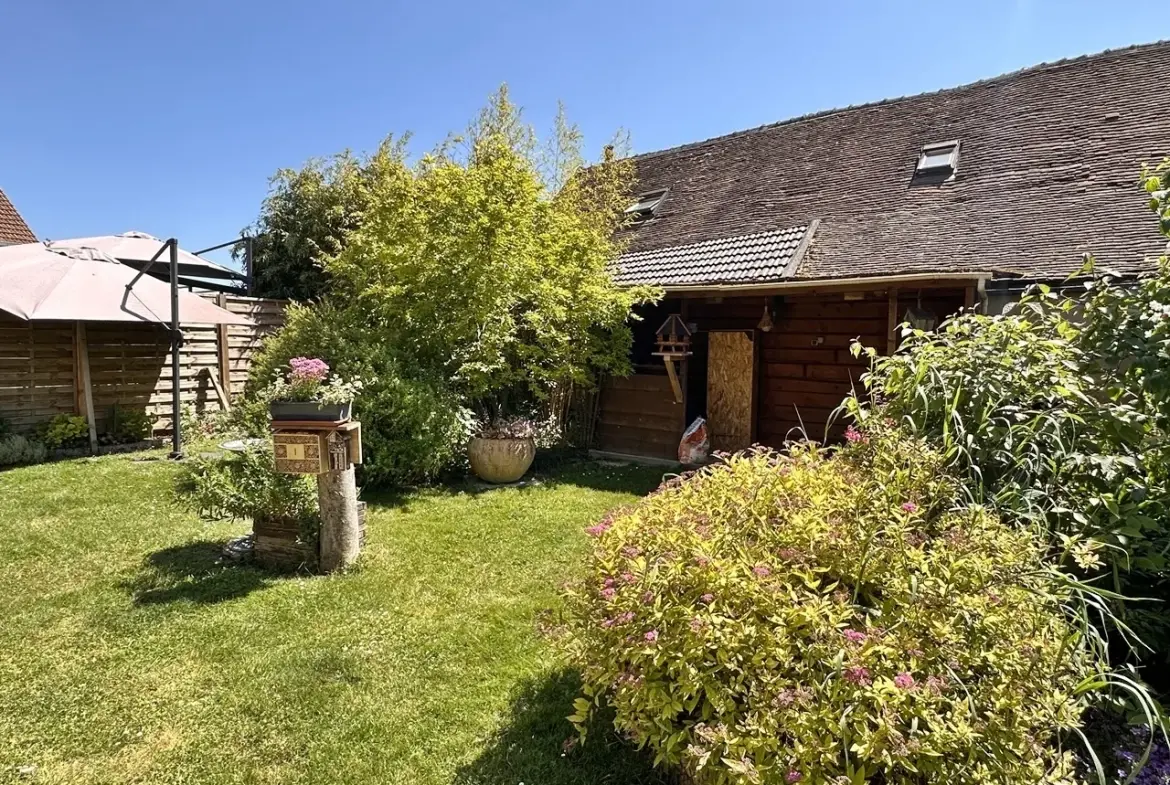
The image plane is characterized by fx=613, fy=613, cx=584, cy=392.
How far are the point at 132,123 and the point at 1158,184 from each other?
1408 centimetres

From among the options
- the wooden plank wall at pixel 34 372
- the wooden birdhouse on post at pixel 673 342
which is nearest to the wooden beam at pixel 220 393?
the wooden plank wall at pixel 34 372

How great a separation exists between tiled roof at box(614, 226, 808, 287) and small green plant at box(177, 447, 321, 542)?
4.93m

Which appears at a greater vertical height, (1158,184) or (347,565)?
(1158,184)

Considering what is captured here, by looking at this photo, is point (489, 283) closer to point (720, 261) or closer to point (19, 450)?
point (720, 261)

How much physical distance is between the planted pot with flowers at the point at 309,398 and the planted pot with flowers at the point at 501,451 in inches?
87.6

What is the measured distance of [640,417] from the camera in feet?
26.8

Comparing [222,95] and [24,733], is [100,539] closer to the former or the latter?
[24,733]

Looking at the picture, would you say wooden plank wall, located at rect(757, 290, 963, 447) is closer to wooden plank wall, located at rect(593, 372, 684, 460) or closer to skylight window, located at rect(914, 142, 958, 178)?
wooden plank wall, located at rect(593, 372, 684, 460)

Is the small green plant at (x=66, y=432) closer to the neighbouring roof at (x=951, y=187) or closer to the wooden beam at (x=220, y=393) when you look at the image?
the wooden beam at (x=220, y=393)

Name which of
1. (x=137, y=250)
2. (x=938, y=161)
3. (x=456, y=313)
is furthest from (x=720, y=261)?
(x=137, y=250)

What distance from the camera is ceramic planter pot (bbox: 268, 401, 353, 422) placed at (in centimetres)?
371

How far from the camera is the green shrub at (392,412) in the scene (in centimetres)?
587

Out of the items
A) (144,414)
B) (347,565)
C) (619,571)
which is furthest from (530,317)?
(144,414)

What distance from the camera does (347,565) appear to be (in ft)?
13.2
